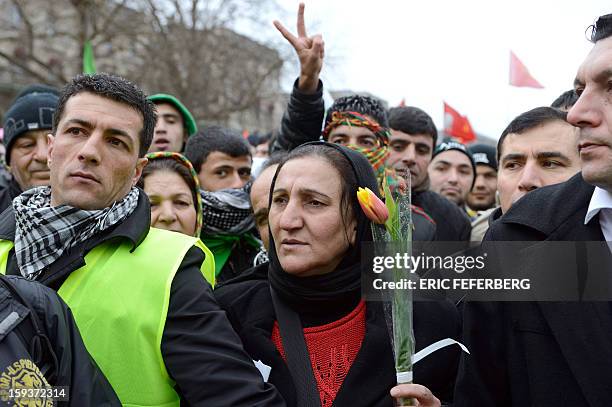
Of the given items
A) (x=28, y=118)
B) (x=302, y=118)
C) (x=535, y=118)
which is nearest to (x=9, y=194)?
(x=28, y=118)

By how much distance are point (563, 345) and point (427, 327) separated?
1.89ft

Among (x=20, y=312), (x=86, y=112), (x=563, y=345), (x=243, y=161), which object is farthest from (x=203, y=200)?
(x=563, y=345)

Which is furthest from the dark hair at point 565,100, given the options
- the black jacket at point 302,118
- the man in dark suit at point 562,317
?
the man in dark suit at point 562,317

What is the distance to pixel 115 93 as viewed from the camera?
2.42 metres

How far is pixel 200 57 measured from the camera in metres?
22.6

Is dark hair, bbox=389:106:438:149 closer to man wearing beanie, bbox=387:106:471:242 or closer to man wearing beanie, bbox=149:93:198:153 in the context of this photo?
man wearing beanie, bbox=387:106:471:242

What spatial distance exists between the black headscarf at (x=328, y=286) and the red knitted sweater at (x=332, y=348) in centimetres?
4

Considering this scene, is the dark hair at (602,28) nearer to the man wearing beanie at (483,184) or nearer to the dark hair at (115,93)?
the dark hair at (115,93)

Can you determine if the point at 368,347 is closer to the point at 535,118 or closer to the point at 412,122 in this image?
the point at 535,118

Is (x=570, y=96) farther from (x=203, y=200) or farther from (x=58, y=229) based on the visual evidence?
(x=58, y=229)

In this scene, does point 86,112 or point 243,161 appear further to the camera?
point 243,161

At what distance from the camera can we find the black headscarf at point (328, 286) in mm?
2346

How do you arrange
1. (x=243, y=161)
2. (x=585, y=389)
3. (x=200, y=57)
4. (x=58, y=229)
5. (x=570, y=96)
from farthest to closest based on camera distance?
(x=200, y=57) → (x=243, y=161) → (x=570, y=96) → (x=58, y=229) → (x=585, y=389)

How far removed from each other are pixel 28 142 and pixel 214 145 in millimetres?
1089
